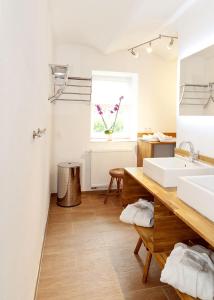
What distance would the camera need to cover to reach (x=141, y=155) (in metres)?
3.76

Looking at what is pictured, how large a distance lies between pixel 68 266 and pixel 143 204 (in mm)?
846

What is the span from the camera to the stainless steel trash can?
3330 millimetres

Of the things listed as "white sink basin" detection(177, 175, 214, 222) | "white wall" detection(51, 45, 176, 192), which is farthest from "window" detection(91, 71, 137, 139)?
"white sink basin" detection(177, 175, 214, 222)

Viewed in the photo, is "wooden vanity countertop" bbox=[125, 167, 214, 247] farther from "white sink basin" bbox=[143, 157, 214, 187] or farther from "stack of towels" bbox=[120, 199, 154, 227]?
"stack of towels" bbox=[120, 199, 154, 227]

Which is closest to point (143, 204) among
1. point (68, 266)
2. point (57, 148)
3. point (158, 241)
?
point (158, 241)

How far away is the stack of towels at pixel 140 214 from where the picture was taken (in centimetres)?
188

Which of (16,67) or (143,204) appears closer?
(16,67)

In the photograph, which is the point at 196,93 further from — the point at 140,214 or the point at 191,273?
the point at 191,273

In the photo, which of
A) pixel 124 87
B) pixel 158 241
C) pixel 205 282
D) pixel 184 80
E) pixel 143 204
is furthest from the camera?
pixel 124 87

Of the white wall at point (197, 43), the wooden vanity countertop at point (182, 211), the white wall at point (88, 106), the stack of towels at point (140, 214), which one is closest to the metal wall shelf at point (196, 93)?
the white wall at point (197, 43)

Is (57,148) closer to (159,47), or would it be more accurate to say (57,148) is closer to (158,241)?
(159,47)

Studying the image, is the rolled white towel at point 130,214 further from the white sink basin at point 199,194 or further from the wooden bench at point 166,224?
the white sink basin at point 199,194

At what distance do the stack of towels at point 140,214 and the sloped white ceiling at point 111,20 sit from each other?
182 cm

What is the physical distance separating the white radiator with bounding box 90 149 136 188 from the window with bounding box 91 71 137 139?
0.40 metres
